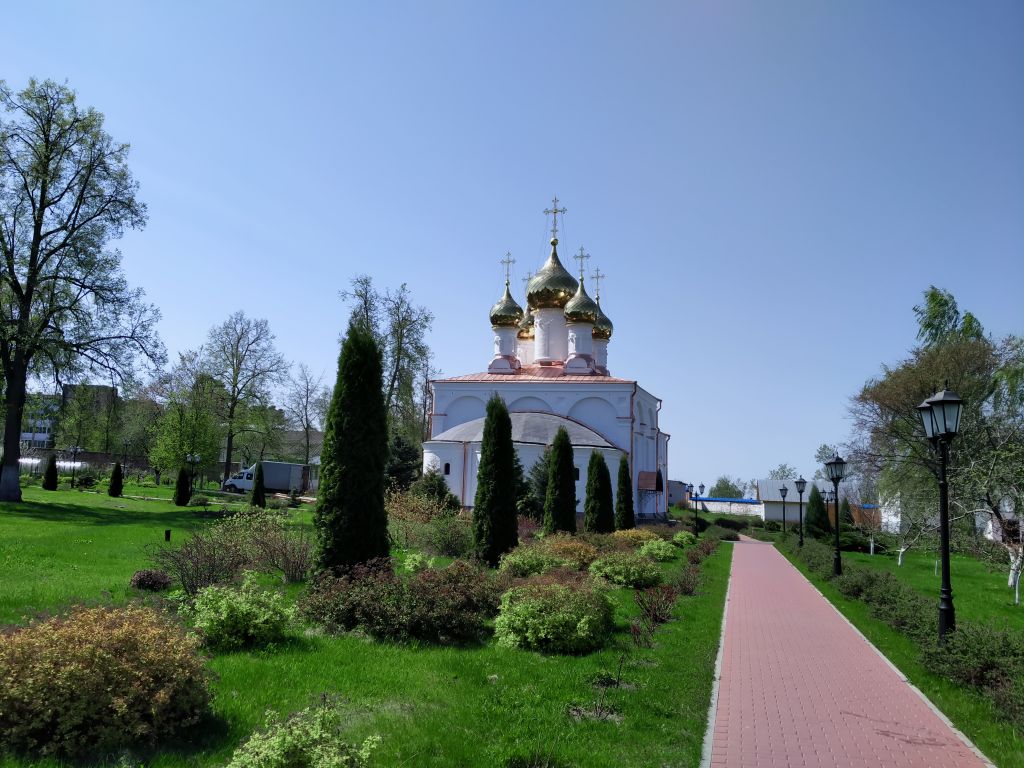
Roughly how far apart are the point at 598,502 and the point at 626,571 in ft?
31.8

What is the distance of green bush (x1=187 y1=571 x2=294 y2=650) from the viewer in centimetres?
696

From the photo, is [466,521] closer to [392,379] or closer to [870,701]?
[870,701]

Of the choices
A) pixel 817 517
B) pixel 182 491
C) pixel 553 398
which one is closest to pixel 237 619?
pixel 182 491

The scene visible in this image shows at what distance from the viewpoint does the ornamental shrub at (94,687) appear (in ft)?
13.8

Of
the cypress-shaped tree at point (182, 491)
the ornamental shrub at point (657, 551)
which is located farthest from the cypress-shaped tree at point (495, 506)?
the cypress-shaped tree at point (182, 491)

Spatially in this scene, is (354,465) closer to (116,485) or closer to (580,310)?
(116,485)

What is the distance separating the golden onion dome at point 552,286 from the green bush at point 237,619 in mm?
34196

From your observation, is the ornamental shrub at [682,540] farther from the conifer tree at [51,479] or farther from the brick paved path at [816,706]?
the conifer tree at [51,479]

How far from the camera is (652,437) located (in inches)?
1604

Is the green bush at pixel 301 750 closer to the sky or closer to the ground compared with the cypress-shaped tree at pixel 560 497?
closer to the ground

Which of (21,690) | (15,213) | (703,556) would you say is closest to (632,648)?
(21,690)

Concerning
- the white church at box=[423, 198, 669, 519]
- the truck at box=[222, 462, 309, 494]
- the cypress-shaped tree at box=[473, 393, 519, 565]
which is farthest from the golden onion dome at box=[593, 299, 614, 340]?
the cypress-shaped tree at box=[473, 393, 519, 565]

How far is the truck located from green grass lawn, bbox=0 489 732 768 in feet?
104

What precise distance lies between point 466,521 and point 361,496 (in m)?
7.94
